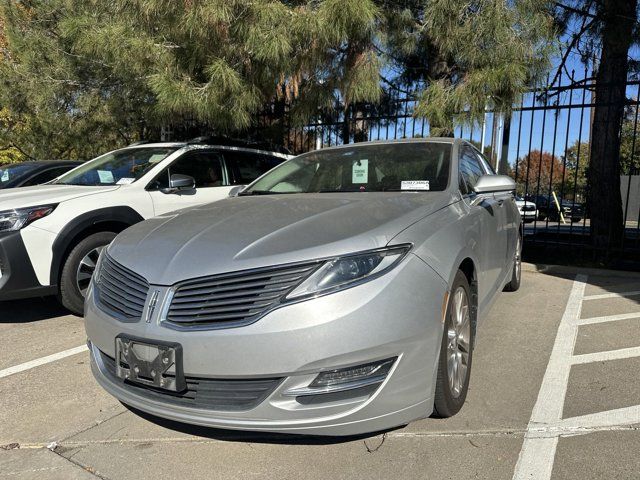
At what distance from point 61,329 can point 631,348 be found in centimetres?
468

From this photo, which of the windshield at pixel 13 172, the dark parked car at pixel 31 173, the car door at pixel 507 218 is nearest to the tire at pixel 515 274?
the car door at pixel 507 218

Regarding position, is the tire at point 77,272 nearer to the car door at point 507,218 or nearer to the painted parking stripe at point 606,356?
the car door at point 507,218

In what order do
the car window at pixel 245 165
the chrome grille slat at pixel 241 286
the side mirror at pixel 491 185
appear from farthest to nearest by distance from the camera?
the car window at pixel 245 165 → the side mirror at pixel 491 185 → the chrome grille slat at pixel 241 286

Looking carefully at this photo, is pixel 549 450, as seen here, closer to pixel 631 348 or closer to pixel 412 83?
pixel 631 348

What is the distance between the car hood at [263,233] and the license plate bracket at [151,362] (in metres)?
0.28

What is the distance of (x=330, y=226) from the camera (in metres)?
2.52

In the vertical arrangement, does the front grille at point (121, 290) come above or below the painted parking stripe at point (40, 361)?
above

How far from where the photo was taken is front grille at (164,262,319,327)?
2150 millimetres

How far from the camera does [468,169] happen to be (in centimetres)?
394

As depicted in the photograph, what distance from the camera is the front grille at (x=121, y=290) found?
240cm

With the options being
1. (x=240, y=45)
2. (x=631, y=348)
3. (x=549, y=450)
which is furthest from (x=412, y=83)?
(x=549, y=450)

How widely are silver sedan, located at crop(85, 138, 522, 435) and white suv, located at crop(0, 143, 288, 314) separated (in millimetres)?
1837

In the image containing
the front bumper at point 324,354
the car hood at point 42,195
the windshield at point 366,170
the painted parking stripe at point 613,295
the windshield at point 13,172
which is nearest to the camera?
the front bumper at point 324,354

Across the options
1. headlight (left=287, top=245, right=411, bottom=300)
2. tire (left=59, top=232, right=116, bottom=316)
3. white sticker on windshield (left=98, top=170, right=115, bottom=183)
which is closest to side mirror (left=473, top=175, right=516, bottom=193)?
headlight (left=287, top=245, right=411, bottom=300)
